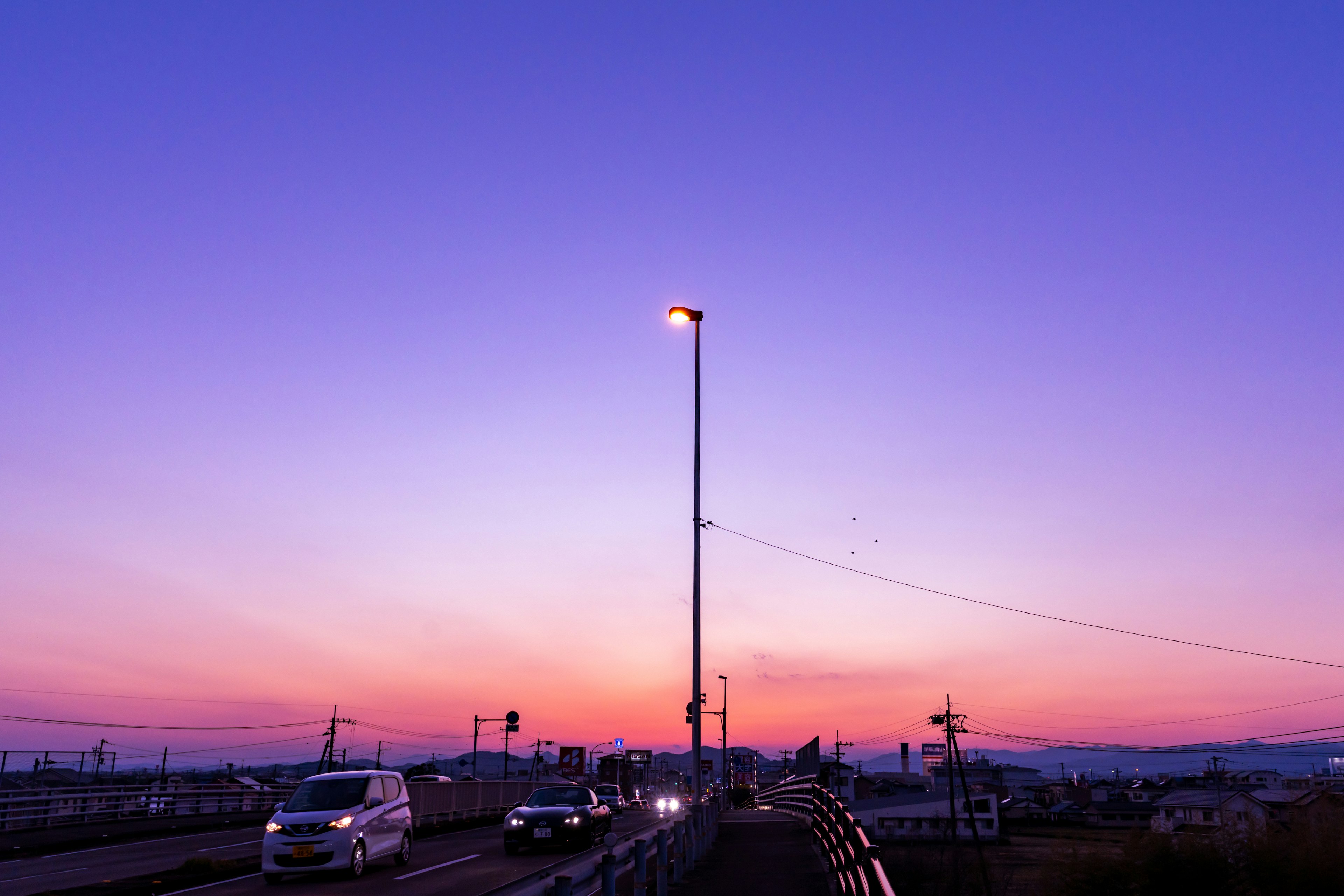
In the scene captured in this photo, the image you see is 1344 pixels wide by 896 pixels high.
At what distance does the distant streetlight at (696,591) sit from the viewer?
76.4ft

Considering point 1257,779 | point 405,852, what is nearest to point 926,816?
point 405,852

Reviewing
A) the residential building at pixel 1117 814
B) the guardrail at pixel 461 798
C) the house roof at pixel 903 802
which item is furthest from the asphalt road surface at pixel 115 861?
the residential building at pixel 1117 814

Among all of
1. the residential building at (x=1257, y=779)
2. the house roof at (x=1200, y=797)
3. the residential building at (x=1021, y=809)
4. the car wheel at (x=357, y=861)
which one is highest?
the car wheel at (x=357, y=861)

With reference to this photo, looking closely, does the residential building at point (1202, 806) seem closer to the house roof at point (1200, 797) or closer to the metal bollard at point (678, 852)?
the house roof at point (1200, 797)

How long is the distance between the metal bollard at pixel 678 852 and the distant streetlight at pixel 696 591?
212 inches

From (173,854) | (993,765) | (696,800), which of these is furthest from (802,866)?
(993,765)

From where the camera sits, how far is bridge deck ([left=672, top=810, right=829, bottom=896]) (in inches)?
574

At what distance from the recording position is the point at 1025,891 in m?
45.8

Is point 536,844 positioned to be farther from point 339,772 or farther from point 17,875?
point 17,875

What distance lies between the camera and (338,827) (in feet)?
54.0

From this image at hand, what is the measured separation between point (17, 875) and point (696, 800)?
1316cm

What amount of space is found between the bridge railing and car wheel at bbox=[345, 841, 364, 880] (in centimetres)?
830

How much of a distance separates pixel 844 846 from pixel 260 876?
39.0 ft

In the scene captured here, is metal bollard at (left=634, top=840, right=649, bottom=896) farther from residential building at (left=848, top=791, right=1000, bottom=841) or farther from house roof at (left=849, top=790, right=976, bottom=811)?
house roof at (left=849, top=790, right=976, bottom=811)
